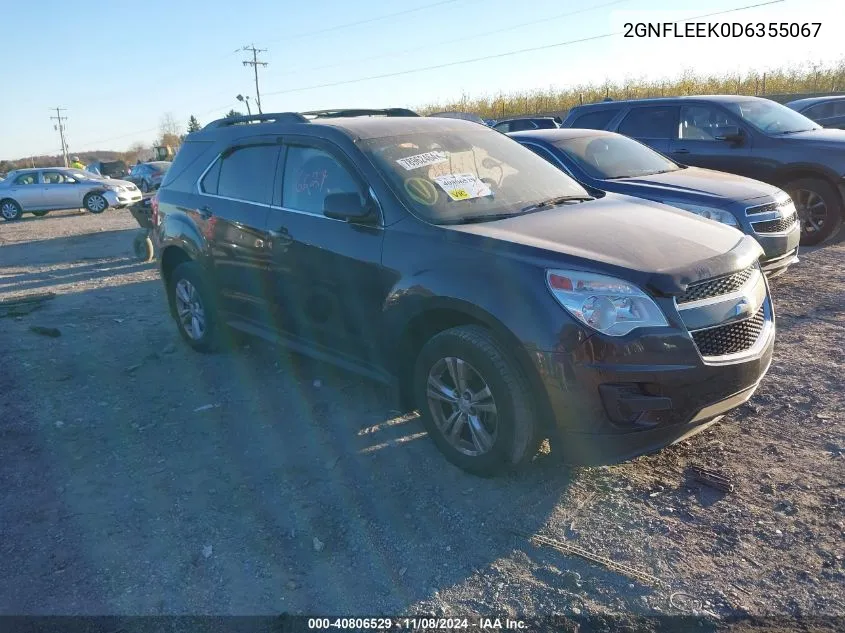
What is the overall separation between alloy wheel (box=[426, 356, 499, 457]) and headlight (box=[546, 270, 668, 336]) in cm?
62

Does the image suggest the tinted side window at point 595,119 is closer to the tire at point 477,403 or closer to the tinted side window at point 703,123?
the tinted side window at point 703,123

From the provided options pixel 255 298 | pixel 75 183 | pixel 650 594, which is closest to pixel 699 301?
pixel 650 594

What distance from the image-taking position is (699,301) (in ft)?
10.9

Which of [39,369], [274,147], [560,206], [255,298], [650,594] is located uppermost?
[274,147]

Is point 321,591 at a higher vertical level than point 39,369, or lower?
lower

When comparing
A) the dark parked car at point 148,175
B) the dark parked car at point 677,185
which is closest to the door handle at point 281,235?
the dark parked car at point 677,185

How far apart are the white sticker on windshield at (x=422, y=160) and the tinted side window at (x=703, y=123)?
6246 millimetres

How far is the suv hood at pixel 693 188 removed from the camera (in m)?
6.88

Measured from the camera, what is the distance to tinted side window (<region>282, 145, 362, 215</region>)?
173 inches

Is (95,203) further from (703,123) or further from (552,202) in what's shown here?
(552,202)

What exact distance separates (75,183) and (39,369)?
19.6 meters

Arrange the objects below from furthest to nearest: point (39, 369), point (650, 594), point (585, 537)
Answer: point (39, 369) → point (585, 537) → point (650, 594)

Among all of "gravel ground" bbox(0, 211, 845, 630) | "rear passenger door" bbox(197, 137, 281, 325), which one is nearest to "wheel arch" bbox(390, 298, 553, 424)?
"gravel ground" bbox(0, 211, 845, 630)

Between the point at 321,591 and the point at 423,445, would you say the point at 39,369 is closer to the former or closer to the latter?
the point at 423,445
